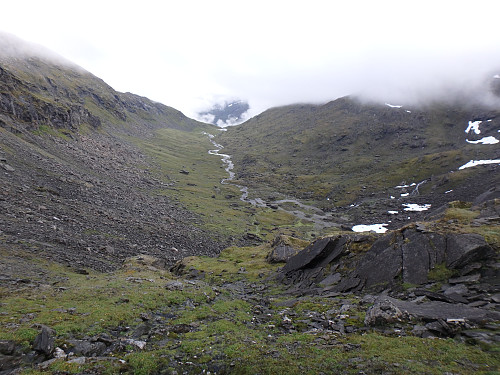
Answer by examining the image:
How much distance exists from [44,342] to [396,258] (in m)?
29.9

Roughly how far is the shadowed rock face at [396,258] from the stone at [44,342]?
25765 millimetres

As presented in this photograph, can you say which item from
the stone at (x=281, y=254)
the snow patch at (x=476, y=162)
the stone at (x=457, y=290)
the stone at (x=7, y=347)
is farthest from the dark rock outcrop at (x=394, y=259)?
the snow patch at (x=476, y=162)

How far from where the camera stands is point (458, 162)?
16612 centimetres

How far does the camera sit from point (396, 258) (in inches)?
1094

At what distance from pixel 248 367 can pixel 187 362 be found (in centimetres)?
364

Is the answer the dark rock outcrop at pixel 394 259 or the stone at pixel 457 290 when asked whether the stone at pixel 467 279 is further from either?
the stone at pixel 457 290

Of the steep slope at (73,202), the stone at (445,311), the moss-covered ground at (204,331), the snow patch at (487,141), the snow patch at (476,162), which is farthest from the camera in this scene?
the snow patch at (487,141)

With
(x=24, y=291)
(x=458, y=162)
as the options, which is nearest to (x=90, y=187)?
(x=24, y=291)

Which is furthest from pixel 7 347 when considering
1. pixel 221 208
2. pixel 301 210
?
pixel 301 210

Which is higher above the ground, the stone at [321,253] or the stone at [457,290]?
the stone at [457,290]

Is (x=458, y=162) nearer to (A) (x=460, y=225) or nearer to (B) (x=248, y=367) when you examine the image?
(A) (x=460, y=225)

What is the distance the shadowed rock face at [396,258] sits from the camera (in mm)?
24000

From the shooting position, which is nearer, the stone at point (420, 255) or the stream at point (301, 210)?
the stone at point (420, 255)

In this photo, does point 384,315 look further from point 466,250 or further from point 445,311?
point 466,250
